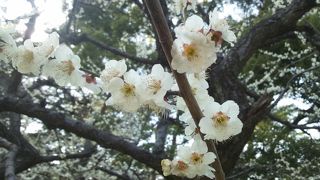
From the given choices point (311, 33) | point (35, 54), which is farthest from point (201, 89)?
point (311, 33)

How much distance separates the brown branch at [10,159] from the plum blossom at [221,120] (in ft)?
9.16

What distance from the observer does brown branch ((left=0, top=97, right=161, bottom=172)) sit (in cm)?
361

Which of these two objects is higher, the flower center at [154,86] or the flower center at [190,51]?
the flower center at [154,86]

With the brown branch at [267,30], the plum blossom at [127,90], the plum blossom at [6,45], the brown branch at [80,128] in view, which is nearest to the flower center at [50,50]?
the plum blossom at [6,45]

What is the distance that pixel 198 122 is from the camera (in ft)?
4.21

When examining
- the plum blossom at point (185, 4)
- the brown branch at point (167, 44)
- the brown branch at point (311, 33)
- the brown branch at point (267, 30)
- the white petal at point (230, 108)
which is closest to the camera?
the brown branch at point (167, 44)

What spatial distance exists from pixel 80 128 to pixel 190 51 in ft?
8.77

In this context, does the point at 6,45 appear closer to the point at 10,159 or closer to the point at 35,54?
the point at 35,54

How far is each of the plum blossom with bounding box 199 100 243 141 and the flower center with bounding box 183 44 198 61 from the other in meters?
0.21

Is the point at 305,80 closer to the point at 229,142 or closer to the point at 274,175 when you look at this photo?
the point at 274,175

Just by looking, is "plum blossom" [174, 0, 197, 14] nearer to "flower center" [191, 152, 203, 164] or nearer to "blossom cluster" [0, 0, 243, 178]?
"blossom cluster" [0, 0, 243, 178]

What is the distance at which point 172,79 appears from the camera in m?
1.43

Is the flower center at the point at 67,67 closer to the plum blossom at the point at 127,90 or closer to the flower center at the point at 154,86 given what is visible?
the plum blossom at the point at 127,90

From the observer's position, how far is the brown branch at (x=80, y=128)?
3611 millimetres
